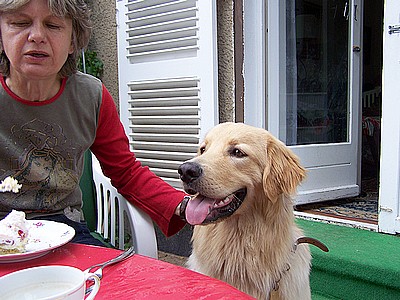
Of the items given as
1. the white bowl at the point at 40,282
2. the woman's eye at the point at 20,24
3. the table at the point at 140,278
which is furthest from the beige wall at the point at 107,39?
the white bowl at the point at 40,282

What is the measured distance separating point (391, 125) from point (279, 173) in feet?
3.70

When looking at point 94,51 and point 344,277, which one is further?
point 94,51

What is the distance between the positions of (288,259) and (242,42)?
1717mm

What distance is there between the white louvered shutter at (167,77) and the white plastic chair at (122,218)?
3.39 feet

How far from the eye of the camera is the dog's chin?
54.1 inches

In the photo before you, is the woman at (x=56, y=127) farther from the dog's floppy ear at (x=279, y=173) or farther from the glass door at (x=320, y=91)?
the glass door at (x=320, y=91)

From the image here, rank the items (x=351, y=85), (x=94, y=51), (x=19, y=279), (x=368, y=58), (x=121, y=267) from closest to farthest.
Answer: (x=19, y=279), (x=121, y=267), (x=351, y=85), (x=94, y=51), (x=368, y=58)

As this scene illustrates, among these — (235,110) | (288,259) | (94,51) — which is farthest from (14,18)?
(94,51)

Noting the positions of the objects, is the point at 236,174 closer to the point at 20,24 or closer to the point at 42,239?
the point at 42,239

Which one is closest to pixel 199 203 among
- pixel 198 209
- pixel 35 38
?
pixel 198 209

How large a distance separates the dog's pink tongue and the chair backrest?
0.44 feet

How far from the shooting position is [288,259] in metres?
1.46

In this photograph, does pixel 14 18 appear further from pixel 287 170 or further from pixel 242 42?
pixel 242 42

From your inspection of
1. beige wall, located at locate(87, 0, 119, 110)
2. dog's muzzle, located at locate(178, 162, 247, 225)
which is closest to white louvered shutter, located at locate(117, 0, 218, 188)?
beige wall, located at locate(87, 0, 119, 110)
